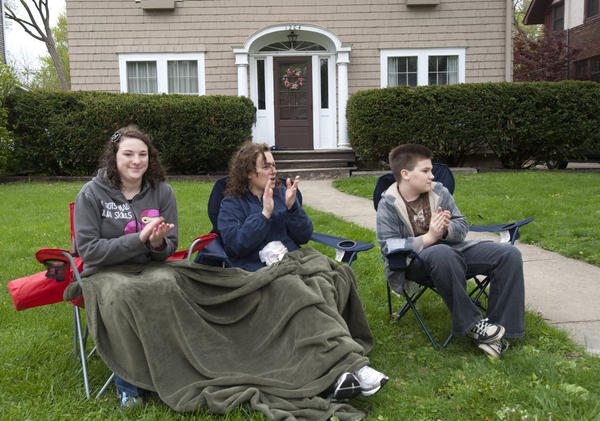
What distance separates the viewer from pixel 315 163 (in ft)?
38.5

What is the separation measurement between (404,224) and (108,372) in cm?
190

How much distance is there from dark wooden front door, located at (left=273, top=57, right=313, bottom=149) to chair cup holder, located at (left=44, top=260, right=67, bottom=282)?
1014 centimetres

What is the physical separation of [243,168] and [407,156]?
1.02 metres

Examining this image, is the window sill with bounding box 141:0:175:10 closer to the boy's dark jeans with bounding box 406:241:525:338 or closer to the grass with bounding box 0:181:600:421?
the grass with bounding box 0:181:600:421

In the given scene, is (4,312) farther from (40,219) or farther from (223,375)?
(40,219)

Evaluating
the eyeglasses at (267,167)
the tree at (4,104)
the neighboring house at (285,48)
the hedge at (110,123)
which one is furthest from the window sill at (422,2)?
the eyeglasses at (267,167)

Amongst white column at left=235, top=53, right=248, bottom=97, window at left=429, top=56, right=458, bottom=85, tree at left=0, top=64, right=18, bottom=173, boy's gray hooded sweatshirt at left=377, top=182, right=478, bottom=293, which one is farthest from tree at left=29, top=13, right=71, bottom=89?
boy's gray hooded sweatshirt at left=377, top=182, right=478, bottom=293

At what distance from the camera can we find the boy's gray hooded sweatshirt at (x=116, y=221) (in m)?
2.67

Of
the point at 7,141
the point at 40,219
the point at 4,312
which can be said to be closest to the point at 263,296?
the point at 4,312

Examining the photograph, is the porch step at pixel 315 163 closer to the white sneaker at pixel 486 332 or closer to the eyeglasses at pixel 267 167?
the eyeglasses at pixel 267 167

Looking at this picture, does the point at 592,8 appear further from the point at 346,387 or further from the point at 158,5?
the point at 346,387

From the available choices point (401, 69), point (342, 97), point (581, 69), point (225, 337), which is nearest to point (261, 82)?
point (342, 97)

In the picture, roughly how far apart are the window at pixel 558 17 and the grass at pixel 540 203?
50.2 ft

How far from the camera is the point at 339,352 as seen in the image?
7.88ft
